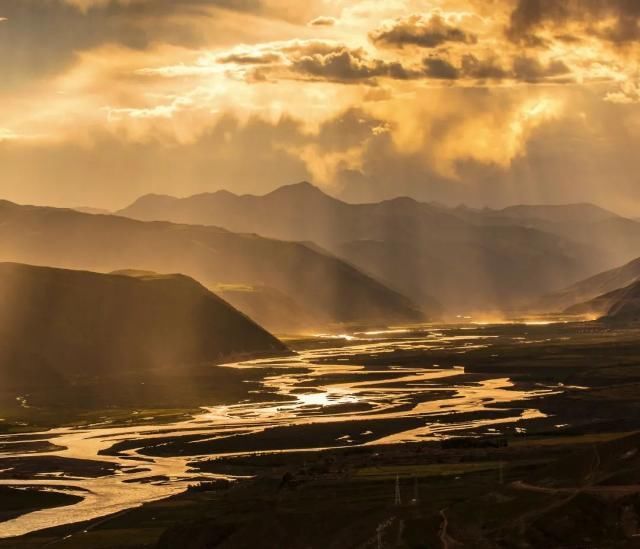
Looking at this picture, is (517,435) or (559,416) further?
(559,416)

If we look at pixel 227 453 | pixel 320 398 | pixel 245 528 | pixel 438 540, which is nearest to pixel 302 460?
pixel 227 453

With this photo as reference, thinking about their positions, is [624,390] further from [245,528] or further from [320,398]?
[245,528]

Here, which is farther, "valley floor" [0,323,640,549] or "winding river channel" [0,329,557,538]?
"winding river channel" [0,329,557,538]

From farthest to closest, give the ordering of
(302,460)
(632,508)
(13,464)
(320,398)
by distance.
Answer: (320,398)
(13,464)
(302,460)
(632,508)

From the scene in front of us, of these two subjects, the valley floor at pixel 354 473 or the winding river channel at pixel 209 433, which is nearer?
the valley floor at pixel 354 473

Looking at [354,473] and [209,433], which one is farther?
A: [209,433]

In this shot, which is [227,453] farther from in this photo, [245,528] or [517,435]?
[245,528]

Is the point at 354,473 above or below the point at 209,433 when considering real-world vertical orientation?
below

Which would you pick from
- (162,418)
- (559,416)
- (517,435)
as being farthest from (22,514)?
(559,416)

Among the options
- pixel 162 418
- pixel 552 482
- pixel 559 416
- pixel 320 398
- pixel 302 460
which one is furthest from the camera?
pixel 320 398
